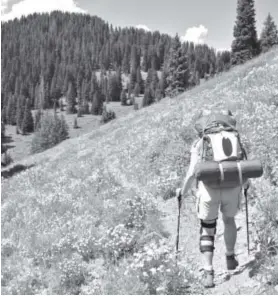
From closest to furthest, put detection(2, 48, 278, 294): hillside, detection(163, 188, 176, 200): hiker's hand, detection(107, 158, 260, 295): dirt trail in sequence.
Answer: detection(107, 158, 260, 295): dirt trail < detection(2, 48, 278, 294): hillside < detection(163, 188, 176, 200): hiker's hand

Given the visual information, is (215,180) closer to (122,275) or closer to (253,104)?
(122,275)

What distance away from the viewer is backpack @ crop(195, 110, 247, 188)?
5.55 m

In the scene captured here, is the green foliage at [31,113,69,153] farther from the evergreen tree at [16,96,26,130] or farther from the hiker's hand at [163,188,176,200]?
the hiker's hand at [163,188,176,200]

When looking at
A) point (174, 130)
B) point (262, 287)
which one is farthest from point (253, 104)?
point (262, 287)

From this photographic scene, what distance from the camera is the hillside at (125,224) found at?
659cm

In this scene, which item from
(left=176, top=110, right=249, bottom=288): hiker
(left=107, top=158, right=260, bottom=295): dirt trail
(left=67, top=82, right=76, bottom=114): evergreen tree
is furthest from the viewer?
(left=67, top=82, right=76, bottom=114): evergreen tree

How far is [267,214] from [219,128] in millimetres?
2138

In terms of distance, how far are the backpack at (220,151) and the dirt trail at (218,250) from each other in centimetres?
156

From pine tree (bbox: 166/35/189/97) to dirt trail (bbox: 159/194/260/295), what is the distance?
42642mm

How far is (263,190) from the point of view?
26.4 ft

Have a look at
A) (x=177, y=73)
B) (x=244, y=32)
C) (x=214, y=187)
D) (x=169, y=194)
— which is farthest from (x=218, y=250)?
(x=244, y=32)

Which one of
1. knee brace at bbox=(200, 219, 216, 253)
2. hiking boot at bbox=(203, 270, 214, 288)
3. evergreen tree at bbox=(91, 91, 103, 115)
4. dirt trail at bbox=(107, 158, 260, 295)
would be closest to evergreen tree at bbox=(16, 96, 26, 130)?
evergreen tree at bbox=(91, 91, 103, 115)

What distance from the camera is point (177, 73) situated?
5269 cm

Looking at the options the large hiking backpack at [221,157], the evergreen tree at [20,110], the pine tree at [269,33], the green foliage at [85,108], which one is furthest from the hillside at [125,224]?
the green foliage at [85,108]
